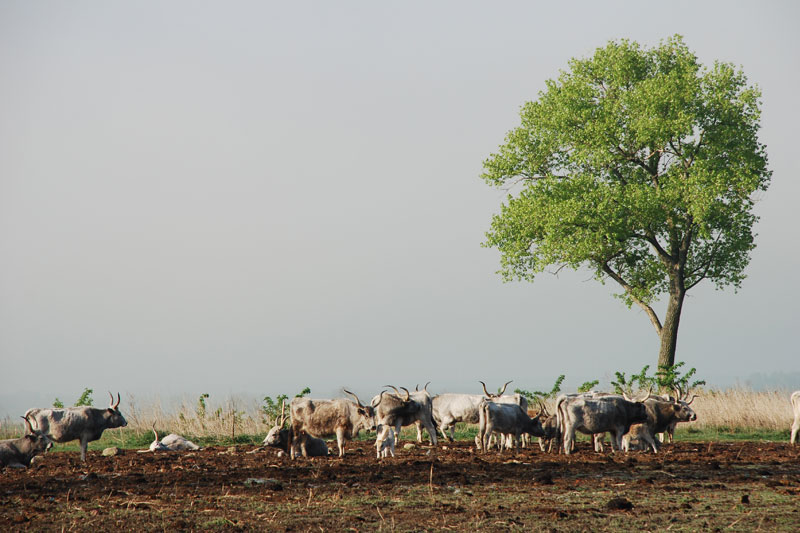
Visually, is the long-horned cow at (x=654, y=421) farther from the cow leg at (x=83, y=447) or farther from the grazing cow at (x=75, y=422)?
the cow leg at (x=83, y=447)

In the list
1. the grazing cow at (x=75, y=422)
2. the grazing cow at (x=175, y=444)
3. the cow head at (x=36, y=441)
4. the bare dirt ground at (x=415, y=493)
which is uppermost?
the grazing cow at (x=75, y=422)

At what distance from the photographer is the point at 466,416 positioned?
25.4 m

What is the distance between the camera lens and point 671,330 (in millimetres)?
36375

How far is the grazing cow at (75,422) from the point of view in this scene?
2073cm

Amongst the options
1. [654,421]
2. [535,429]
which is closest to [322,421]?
[535,429]

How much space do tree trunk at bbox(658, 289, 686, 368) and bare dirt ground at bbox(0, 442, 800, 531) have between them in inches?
650

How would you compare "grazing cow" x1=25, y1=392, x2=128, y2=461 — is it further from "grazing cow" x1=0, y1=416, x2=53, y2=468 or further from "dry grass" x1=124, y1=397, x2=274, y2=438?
"dry grass" x1=124, y1=397, x2=274, y2=438

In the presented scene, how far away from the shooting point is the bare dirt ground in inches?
428

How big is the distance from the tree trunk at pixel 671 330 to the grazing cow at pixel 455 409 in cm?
1293

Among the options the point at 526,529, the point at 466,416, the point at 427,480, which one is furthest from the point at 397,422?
the point at 526,529

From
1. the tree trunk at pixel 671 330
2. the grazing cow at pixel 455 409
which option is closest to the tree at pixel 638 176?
the tree trunk at pixel 671 330

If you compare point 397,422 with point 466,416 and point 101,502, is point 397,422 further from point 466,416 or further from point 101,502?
point 101,502

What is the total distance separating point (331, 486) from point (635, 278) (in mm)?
26852

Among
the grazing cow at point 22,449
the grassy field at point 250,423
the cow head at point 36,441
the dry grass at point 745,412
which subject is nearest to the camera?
the grazing cow at point 22,449
